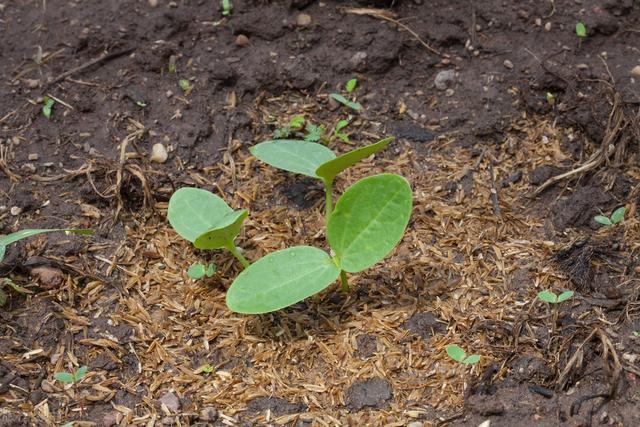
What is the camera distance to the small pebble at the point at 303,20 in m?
2.88

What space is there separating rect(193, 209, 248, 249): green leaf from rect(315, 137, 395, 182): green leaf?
268mm

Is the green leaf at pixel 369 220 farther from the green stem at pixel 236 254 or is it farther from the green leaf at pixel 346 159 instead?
the green stem at pixel 236 254

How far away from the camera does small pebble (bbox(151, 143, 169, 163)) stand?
255 cm

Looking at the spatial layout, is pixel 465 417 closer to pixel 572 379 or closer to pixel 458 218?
pixel 572 379

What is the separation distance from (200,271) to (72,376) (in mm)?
470

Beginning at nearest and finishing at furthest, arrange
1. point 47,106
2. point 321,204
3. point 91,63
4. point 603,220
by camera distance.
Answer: point 603,220, point 321,204, point 47,106, point 91,63

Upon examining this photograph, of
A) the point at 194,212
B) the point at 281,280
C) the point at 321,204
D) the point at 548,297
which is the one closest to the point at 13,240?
the point at 194,212

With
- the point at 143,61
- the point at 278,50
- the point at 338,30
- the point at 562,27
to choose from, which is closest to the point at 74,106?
the point at 143,61

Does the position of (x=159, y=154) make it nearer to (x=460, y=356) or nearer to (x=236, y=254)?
(x=236, y=254)

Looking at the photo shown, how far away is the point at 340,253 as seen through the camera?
2111mm

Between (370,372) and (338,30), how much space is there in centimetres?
140

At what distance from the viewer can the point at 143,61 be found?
277 cm

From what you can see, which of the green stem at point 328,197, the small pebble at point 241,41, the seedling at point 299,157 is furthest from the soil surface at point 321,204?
the seedling at point 299,157

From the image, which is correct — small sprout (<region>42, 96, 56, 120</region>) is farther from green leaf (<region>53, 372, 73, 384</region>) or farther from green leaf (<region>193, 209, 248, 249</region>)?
green leaf (<region>53, 372, 73, 384</region>)
